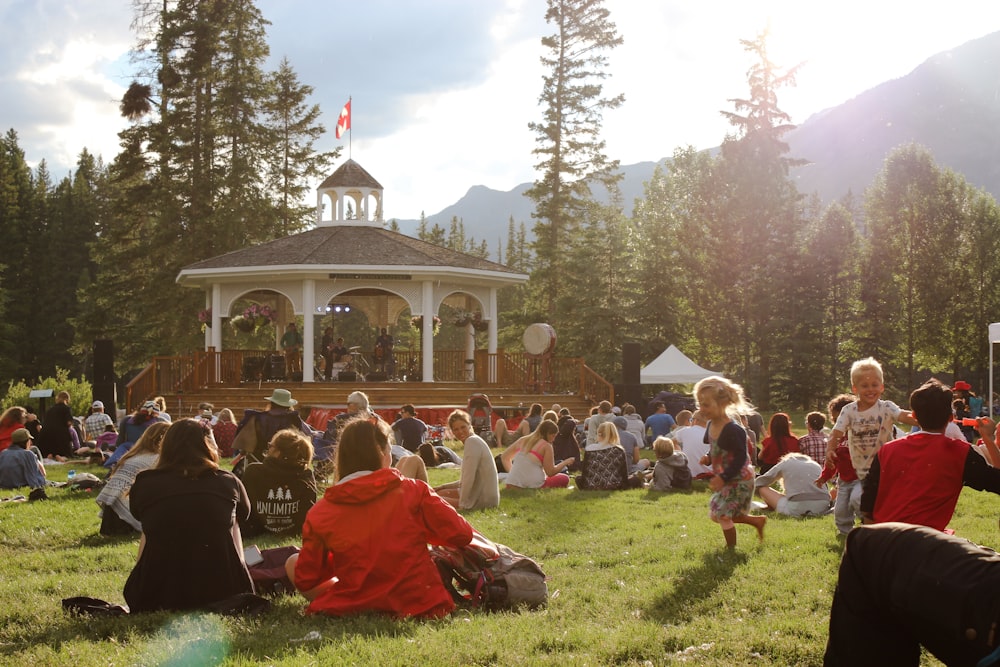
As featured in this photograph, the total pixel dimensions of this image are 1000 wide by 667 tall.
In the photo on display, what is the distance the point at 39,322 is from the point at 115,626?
5770 cm

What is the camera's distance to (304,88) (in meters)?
47.6

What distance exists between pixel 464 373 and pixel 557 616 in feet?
76.1

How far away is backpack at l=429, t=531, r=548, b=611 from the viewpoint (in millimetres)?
6293

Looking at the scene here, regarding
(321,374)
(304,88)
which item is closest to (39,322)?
(304,88)

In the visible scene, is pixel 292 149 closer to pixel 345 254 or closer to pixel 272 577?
pixel 345 254

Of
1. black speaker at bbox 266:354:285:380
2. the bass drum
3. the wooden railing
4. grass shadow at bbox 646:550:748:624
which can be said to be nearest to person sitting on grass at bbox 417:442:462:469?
grass shadow at bbox 646:550:748:624

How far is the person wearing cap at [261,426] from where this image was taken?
10.9m

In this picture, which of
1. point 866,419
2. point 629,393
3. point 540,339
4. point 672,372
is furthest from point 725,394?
point 672,372

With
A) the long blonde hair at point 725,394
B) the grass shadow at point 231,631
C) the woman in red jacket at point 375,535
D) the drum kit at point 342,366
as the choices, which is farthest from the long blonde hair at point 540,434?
the drum kit at point 342,366

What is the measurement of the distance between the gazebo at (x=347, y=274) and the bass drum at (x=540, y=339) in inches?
63.4

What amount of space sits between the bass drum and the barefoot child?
733 inches

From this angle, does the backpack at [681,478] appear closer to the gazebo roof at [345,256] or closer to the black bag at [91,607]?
the black bag at [91,607]

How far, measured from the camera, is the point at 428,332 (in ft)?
91.1

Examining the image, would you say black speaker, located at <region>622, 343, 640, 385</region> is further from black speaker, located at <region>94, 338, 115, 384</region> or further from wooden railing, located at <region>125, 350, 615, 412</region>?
black speaker, located at <region>94, 338, 115, 384</region>
